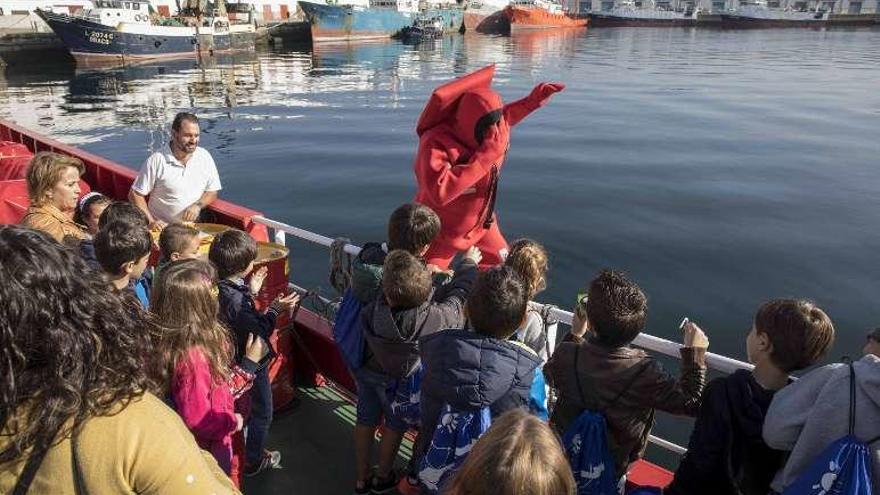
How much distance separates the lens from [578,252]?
9.43m

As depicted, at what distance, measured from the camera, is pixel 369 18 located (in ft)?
181

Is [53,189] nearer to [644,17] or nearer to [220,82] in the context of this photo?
[220,82]

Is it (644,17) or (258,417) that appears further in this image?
(644,17)

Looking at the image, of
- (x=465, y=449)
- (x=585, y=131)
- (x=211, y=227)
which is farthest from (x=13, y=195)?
(x=585, y=131)

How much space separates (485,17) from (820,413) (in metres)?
71.1

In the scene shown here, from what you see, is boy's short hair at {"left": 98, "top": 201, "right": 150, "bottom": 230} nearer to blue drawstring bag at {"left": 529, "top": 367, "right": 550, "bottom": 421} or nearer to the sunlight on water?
blue drawstring bag at {"left": 529, "top": 367, "right": 550, "bottom": 421}

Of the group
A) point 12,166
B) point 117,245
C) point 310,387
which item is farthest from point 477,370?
point 12,166

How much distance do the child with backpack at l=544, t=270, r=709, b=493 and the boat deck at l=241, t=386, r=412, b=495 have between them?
1.43m

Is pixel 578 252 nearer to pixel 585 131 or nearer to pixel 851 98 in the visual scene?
pixel 585 131

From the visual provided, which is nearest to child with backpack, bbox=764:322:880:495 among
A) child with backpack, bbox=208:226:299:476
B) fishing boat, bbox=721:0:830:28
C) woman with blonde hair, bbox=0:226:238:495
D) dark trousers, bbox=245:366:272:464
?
woman with blonde hair, bbox=0:226:238:495

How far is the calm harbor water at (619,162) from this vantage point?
28.2ft

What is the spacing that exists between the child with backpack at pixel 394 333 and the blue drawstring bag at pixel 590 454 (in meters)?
0.68

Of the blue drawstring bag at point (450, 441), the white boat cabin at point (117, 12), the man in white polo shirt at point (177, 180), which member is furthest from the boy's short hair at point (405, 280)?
the white boat cabin at point (117, 12)

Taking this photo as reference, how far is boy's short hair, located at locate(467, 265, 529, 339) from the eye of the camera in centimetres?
232
